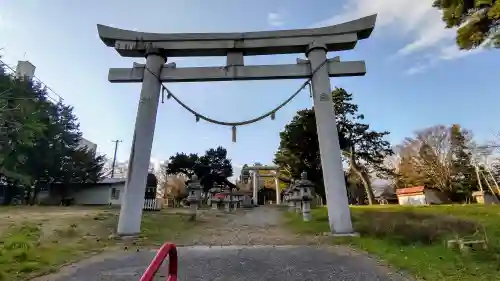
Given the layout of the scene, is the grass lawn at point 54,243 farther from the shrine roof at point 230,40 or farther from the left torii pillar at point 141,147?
the shrine roof at point 230,40

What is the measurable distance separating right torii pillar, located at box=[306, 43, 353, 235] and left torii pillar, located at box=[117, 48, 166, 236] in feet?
14.1

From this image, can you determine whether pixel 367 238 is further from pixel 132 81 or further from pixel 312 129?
pixel 312 129

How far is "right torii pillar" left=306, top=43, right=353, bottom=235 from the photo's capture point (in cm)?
713

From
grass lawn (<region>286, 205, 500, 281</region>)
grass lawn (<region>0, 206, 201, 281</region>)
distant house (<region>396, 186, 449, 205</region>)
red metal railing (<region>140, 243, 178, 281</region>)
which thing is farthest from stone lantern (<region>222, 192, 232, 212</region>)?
distant house (<region>396, 186, 449, 205</region>)

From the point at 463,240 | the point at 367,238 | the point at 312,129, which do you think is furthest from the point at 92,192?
the point at 463,240

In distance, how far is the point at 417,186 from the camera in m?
28.5

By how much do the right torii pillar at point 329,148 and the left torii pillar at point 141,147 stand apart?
4.30m

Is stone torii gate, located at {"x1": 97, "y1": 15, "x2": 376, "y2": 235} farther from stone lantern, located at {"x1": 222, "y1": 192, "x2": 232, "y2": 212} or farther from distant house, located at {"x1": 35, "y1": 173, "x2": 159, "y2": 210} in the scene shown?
distant house, located at {"x1": 35, "y1": 173, "x2": 159, "y2": 210}

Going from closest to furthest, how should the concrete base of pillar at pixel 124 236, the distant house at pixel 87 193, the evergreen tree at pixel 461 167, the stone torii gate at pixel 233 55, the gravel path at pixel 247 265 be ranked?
the gravel path at pixel 247 265, the concrete base of pillar at pixel 124 236, the stone torii gate at pixel 233 55, the evergreen tree at pixel 461 167, the distant house at pixel 87 193

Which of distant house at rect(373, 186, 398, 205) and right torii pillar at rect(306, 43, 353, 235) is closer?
right torii pillar at rect(306, 43, 353, 235)

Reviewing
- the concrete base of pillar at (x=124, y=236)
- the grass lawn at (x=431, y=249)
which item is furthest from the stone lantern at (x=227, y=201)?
the concrete base of pillar at (x=124, y=236)

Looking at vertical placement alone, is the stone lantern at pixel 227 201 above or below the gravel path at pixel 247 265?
above

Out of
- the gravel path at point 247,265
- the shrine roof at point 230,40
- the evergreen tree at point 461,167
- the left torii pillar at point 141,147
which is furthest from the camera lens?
the evergreen tree at point 461,167

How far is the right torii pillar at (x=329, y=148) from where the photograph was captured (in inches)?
281
